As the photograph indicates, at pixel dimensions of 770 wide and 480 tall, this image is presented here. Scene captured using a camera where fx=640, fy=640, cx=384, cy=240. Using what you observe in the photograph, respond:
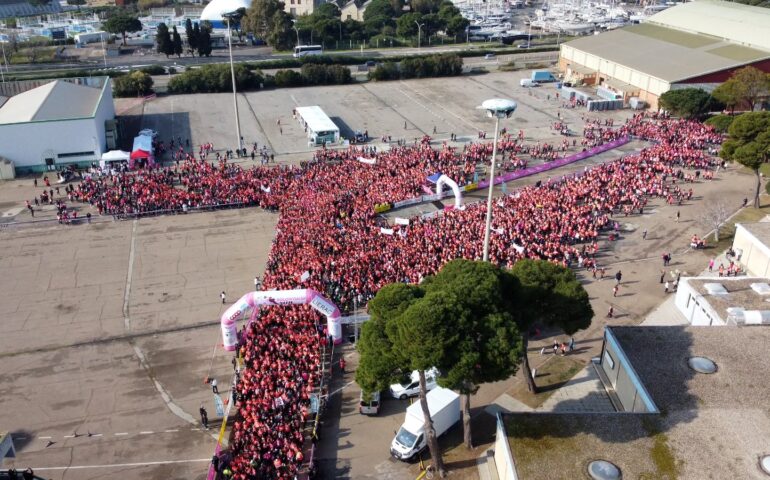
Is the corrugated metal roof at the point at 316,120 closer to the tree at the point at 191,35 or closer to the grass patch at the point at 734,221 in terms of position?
the grass patch at the point at 734,221

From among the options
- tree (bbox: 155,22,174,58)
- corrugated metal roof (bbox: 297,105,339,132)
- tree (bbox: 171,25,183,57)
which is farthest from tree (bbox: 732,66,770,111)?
tree (bbox: 155,22,174,58)

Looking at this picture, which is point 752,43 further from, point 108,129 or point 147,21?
point 147,21

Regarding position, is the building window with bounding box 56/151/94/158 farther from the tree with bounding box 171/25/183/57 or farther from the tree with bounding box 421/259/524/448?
the tree with bounding box 171/25/183/57

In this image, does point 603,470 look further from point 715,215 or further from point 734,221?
point 734,221

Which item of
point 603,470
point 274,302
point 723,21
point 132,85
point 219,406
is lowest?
point 219,406

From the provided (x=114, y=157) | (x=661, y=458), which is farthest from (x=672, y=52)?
(x=661, y=458)

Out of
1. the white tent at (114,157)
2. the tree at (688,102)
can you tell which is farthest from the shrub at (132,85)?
the tree at (688,102)

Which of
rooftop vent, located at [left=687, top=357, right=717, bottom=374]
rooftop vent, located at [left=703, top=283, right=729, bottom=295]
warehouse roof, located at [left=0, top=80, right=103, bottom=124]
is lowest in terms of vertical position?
rooftop vent, located at [left=703, top=283, right=729, bottom=295]
